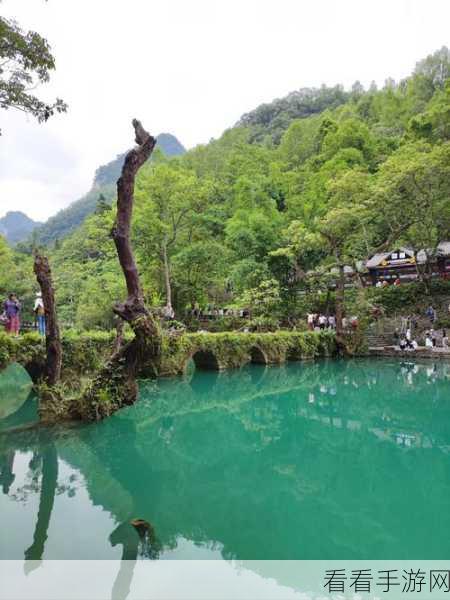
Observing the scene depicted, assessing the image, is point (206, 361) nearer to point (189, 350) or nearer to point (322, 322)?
point (189, 350)

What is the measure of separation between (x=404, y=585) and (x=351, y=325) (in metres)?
21.2

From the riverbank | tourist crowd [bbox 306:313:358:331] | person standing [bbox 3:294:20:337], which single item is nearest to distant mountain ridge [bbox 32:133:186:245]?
tourist crowd [bbox 306:313:358:331]

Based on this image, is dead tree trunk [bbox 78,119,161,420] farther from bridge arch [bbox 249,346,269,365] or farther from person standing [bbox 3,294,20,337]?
A: bridge arch [bbox 249,346,269,365]

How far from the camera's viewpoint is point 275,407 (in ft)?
37.7

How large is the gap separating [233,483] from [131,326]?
3275 mm

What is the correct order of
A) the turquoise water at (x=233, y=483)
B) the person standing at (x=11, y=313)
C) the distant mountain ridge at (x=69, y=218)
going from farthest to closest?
the distant mountain ridge at (x=69, y=218)
the person standing at (x=11, y=313)
the turquoise water at (x=233, y=483)

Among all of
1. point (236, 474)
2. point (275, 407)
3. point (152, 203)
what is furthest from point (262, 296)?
point (236, 474)

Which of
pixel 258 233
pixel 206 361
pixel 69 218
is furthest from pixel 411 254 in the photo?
pixel 69 218

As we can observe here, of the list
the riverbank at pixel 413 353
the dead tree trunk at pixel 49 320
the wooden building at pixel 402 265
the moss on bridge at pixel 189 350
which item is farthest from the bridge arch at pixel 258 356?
the wooden building at pixel 402 265

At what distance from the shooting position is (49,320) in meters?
8.05

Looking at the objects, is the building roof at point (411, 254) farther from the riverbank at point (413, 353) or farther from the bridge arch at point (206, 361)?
the bridge arch at point (206, 361)

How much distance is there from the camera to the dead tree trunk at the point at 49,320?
25.3 ft

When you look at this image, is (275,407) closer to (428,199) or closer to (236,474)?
(236,474)

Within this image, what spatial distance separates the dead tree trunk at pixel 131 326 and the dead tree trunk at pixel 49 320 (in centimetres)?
77
